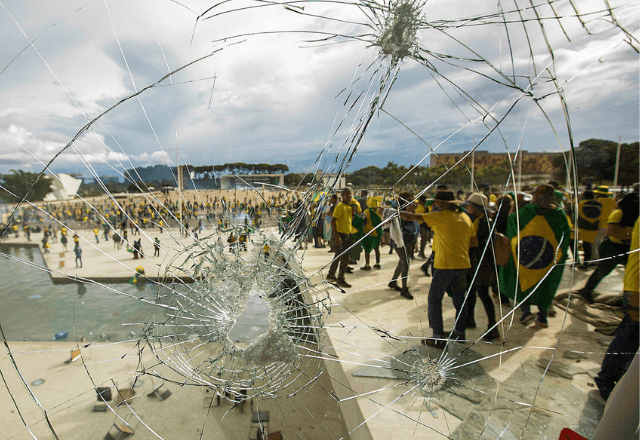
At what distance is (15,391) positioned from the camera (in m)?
3.34

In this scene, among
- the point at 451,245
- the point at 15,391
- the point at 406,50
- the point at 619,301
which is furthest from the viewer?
the point at 15,391

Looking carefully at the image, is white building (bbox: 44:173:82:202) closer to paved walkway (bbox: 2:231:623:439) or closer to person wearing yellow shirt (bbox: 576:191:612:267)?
paved walkway (bbox: 2:231:623:439)

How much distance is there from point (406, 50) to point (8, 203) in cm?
302

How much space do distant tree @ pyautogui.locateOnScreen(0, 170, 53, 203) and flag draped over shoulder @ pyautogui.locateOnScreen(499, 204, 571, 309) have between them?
12.7 feet

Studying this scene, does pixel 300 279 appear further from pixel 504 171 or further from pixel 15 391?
pixel 15 391

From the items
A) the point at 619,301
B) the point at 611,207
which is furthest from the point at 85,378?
the point at 611,207

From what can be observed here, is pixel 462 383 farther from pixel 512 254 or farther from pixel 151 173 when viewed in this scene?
pixel 151 173

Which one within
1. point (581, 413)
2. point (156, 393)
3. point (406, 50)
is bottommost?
point (156, 393)

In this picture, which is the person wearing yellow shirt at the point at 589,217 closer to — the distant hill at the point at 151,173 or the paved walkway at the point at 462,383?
the paved walkway at the point at 462,383

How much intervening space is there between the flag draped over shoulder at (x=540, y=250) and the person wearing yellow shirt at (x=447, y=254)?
2.04ft

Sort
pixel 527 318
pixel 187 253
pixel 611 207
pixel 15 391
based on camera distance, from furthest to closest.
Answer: pixel 611 207, pixel 15 391, pixel 527 318, pixel 187 253

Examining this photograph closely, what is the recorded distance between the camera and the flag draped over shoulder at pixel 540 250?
2.53 metres

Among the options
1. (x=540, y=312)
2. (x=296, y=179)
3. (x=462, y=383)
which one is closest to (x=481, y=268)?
(x=540, y=312)

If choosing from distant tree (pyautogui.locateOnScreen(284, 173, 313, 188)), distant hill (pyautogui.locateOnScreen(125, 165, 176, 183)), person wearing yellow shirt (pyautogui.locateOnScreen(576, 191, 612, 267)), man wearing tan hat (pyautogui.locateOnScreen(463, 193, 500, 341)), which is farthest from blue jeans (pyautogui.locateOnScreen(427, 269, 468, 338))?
person wearing yellow shirt (pyautogui.locateOnScreen(576, 191, 612, 267))
